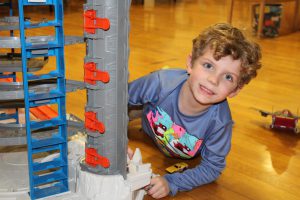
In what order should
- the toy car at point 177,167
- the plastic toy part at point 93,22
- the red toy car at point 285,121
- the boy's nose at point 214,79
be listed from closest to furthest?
the plastic toy part at point 93,22 → the boy's nose at point 214,79 → the toy car at point 177,167 → the red toy car at point 285,121

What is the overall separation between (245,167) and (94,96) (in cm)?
53

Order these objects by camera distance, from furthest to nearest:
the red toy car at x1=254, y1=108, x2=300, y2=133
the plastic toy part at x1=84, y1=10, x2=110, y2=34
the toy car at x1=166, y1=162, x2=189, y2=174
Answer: the red toy car at x1=254, y1=108, x2=300, y2=133
the toy car at x1=166, y1=162, x2=189, y2=174
the plastic toy part at x1=84, y1=10, x2=110, y2=34

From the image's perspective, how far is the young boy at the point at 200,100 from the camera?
0.95m

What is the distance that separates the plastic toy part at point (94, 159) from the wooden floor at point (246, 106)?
27 centimetres

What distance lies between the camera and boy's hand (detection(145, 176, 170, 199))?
3.11ft

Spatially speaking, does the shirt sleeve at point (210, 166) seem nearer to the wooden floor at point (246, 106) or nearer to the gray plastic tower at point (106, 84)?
the wooden floor at point (246, 106)

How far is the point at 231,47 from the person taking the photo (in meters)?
0.94

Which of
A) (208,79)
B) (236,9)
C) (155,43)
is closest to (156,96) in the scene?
(208,79)

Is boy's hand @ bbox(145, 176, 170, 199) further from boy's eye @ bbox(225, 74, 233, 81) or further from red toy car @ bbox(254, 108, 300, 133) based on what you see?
red toy car @ bbox(254, 108, 300, 133)

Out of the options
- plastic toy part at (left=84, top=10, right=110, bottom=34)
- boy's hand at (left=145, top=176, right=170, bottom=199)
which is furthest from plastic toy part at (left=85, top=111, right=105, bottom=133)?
boy's hand at (left=145, top=176, right=170, bottom=199)

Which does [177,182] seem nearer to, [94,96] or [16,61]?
[94,96]

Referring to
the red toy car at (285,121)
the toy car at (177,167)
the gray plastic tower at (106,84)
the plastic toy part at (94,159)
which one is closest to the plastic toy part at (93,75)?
the gray plastic tower at (106,84)

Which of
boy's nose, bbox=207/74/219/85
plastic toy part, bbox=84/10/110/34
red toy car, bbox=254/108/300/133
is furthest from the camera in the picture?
red toy car, bbox=254/108/300/133

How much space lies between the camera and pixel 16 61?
3.22ft
